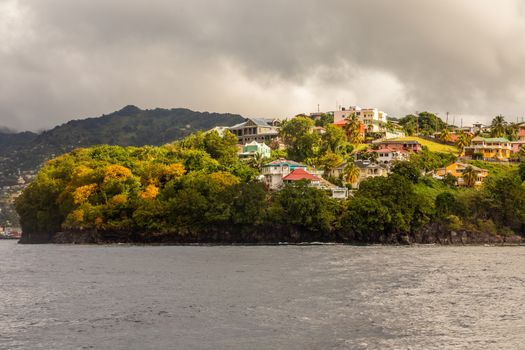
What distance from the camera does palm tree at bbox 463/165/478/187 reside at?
168000mm

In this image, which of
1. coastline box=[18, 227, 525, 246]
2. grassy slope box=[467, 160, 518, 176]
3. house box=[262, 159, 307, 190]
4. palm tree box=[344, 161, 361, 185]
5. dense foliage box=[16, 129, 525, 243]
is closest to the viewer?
dense foliage box=[16, 129, 525, 243]

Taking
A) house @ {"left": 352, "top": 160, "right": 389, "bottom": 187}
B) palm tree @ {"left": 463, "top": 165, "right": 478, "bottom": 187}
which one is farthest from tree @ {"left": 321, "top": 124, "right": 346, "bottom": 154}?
palm tree @ {"left": 463, "top": 165, "right": 478, "bottom": 187}

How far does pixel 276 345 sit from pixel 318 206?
309 ft

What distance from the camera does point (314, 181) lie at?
156125 millimetres

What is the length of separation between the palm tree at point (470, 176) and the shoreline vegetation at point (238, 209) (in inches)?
428

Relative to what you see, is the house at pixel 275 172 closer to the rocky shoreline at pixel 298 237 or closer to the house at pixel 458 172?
the rocky shoreline at pixel 298 237

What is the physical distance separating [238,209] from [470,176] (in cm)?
6774

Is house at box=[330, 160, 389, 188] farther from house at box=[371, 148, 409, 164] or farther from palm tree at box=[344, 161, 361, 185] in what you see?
house at box=[371, 148, 409, 164]

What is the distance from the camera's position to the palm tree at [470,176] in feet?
551

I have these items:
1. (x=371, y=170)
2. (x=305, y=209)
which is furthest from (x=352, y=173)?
(x=305, y=209)

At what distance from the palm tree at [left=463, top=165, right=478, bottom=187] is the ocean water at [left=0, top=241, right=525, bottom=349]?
Answer: 278ft

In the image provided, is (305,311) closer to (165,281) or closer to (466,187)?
(165,281)

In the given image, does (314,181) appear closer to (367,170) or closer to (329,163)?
(329,163)

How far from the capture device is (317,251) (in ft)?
348
